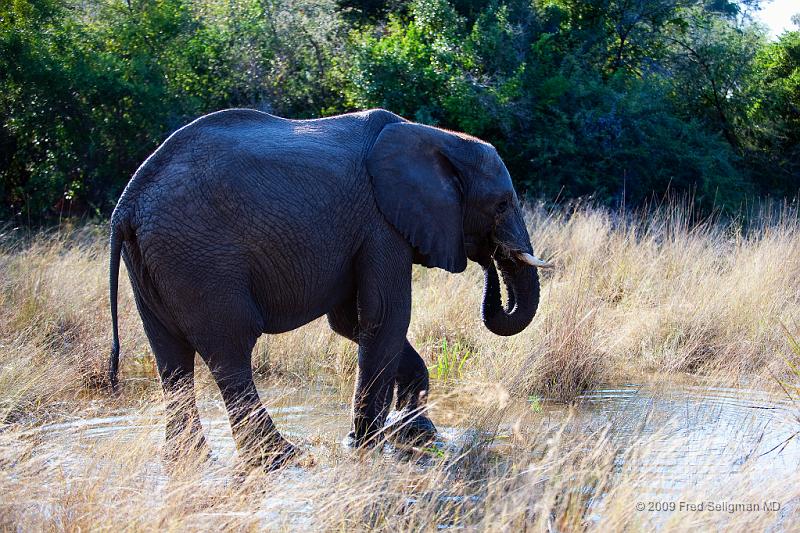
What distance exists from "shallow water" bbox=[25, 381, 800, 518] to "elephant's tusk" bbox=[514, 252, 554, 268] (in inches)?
37.3

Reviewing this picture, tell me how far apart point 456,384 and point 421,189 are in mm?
2258

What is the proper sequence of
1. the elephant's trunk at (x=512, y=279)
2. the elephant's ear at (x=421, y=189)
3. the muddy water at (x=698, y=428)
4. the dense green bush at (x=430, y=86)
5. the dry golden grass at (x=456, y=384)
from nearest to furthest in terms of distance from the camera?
the dry golden grass at (x=456, y=384), the muddy water at (x=698, y=428), the elephant's ear at (x=421, y=189), the elephant's trunk at (x=512, y=279), the dense green bush at (x=430, y=86)

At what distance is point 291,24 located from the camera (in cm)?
1738

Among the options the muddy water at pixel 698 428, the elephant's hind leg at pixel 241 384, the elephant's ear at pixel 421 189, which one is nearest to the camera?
the muddy water at pixel 698 428

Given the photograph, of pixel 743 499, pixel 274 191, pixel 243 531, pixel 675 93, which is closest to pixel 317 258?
pixel 274 191

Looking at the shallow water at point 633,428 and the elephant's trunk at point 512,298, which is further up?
the elephant's trunk at point 512,298

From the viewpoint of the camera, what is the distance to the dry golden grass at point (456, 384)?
427cm

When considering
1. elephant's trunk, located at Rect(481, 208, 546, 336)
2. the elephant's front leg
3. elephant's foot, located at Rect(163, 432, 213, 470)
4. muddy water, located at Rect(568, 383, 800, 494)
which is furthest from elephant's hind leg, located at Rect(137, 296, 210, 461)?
muddy water, located at Rect(568, 383, 800, 494)

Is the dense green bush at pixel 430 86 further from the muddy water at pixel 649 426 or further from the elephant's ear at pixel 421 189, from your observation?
the elephant's ear at pixel 421 189

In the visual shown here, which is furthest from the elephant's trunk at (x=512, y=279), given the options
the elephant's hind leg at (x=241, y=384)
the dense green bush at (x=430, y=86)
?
the dense green bush at (x=430, y=86)

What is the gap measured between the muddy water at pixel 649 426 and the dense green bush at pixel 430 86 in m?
6.55

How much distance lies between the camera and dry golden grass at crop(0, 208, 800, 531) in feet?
14.0

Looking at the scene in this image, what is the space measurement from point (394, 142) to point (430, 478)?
204cm

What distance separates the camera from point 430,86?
15.4 metres
